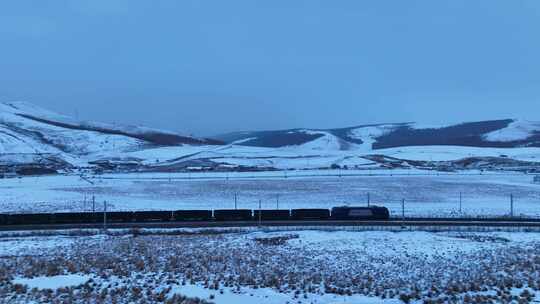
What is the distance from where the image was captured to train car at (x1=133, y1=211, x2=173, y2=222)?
3462cm

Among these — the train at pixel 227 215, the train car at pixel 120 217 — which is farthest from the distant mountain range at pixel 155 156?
the train car at pixel 120 217

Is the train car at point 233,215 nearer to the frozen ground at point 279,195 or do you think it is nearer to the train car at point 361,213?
the train car at point 361,213

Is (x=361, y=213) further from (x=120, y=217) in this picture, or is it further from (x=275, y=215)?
(x=120, y=217)

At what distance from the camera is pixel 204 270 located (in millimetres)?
19812

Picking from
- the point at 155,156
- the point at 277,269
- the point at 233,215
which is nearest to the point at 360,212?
the point at 233,215

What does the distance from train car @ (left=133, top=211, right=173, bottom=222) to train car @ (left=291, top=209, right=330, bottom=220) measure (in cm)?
998

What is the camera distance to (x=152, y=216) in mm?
35062

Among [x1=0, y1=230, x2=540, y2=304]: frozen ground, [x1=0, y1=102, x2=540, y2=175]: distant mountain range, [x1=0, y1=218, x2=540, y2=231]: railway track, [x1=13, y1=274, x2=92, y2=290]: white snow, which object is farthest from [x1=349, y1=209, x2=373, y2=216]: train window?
[x1=0, y1=102, x2=540, y2=175]: distant mountain range

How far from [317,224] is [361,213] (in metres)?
3.97

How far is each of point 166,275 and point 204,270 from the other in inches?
67.5

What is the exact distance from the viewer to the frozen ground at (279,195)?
4194cm

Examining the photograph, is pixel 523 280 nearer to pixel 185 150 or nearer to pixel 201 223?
pixel 201 223

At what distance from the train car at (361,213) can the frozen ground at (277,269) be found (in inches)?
246

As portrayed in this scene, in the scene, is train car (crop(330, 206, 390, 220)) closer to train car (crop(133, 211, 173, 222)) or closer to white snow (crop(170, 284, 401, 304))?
train car (crop(133, 211, 173, 222))
